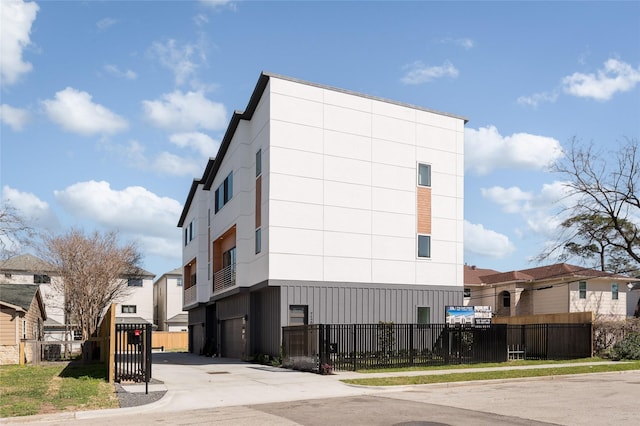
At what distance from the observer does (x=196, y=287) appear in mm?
47062

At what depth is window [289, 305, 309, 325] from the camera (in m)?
30.2

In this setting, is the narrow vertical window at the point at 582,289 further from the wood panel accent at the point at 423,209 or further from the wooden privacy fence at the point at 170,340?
the wooden privacy fence at the point at 170,340

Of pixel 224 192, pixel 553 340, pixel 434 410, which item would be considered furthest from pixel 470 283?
pixel 434 410

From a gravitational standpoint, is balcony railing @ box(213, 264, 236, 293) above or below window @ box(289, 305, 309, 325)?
above

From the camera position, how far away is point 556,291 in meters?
50.6

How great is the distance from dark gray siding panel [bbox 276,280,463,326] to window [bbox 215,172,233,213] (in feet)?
30.4

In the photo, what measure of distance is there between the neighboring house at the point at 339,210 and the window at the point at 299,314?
0.05 m

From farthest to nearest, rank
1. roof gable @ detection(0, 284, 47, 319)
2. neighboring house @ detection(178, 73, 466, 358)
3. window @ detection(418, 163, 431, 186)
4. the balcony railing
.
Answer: the balcony railing → roof gable @ detection(0, 284, 47, 319) → window @ detection(418, 163, 431, 186) → neighboring house @ detection(178, 73, 466, 358)

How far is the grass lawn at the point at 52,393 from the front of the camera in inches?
582

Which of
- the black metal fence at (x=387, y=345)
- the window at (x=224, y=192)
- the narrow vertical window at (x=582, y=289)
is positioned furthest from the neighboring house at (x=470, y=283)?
the black metal fence at (x=387, y=345)

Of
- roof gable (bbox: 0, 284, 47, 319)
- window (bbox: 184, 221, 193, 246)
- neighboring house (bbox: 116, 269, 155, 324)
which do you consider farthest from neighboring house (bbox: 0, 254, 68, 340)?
roof gable (bbox: 0, 284, 47, 319)

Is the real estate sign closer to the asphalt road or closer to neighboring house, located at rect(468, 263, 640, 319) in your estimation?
the asphalt road

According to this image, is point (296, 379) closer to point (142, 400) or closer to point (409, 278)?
point (142, 400)

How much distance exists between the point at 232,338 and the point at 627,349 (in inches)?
820
